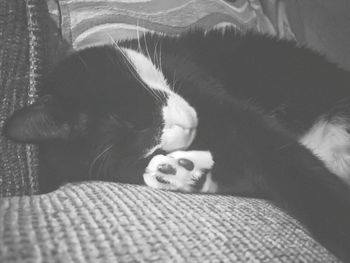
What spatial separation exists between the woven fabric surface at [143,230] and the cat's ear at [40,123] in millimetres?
181

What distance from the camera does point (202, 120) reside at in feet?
3.03

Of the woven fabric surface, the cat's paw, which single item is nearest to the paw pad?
the cat's paw

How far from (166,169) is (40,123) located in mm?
328

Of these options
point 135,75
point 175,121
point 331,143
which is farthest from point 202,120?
point 331,143

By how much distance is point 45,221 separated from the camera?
0.49 m

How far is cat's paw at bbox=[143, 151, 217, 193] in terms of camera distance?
818 mm

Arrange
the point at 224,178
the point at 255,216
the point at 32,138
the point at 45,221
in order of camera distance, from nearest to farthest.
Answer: the point at 45,221
the point at 255,216
the point at 32,138
the point at 224,178

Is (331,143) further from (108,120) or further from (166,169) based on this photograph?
(108,120)

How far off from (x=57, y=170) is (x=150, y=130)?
27cm

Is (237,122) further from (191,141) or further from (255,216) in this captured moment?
(255,216)

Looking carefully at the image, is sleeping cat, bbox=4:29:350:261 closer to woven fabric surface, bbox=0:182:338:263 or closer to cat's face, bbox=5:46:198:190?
cat's face, bbox=5:46:198:190

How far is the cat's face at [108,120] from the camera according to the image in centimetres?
86

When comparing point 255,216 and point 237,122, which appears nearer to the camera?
point 255,216

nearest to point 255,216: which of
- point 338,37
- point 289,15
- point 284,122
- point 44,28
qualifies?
point 284,122
